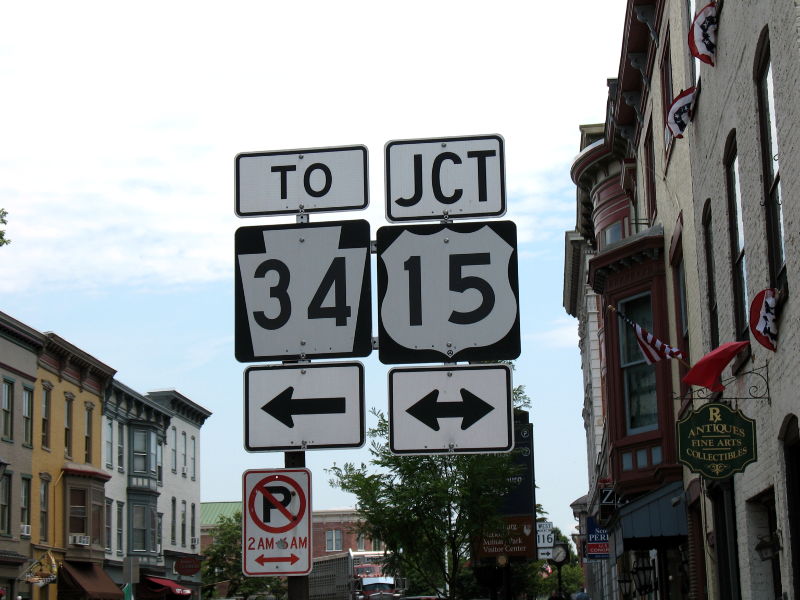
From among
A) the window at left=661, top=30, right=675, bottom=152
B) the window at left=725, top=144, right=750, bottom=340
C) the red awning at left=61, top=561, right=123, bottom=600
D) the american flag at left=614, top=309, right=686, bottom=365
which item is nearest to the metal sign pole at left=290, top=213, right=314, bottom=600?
the window at left=725, top=144, right=750, bottom=340

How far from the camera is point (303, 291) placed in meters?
7.08

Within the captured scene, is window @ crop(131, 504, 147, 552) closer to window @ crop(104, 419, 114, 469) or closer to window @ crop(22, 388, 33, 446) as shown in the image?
window @ crop(104, 419, 114, 469)

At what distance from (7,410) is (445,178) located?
3553cm

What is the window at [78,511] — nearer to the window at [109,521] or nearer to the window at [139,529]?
the window at [109,521]

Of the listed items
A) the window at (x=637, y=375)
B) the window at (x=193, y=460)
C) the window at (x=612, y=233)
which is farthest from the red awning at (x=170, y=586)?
the window at (x=637, y=375)

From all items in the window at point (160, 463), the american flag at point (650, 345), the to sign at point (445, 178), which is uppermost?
the window at point (160, 463)

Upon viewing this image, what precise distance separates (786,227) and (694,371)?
2.65 m

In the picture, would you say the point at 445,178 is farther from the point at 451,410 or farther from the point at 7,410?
the point at 7,410

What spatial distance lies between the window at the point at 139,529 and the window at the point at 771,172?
44.7m

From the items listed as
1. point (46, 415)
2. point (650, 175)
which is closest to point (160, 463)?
point (46, 415)

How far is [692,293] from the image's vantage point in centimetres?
1838

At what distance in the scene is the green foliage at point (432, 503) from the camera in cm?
2850

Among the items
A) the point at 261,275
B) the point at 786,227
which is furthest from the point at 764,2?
the point at 261,275

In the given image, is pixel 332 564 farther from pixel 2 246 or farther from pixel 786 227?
pixel 786 227
